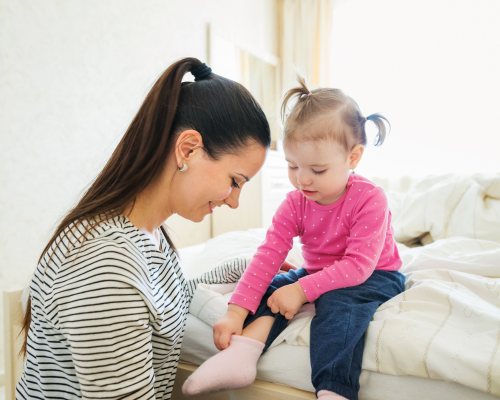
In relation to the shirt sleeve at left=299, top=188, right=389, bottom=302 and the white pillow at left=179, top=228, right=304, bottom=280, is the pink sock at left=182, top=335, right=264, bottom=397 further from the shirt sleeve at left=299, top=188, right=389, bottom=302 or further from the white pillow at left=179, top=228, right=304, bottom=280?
the white pillow at left=179, top=228, right=304, bottom=280

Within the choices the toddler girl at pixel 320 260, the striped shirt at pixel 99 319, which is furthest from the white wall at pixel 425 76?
the striped shirt at pixel 99 319

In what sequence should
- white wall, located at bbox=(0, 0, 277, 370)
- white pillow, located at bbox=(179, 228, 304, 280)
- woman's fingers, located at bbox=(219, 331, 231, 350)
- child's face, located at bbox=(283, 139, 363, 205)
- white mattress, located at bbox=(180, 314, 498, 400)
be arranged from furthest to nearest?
1. white wall, located at bbox=(0, 0, 277, 370)
2. white pillow, located at bbox=(179, 228, 304, 280)
3. child's face, located at bbox=(283, 139, 363, 205)
4. woman's fingers, located at bbox=(219, 331, 231, 350)
5. white mattress, located at bbox=(180, 314, 498, 400)

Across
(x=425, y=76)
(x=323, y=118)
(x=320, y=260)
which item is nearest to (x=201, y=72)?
(x=323, y=118)

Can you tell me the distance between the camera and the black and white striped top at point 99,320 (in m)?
0.53

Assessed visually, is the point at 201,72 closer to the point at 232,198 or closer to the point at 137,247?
the point at 232,198

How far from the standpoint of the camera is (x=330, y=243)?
0.94 m

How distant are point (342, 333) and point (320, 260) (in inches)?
10.8

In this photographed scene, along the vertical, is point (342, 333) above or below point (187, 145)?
below

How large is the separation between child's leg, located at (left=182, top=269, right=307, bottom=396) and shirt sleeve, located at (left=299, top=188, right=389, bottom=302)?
0.35 ft

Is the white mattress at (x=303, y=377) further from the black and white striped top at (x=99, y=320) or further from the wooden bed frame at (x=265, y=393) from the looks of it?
the black and white striped top at (x=99, y=320)

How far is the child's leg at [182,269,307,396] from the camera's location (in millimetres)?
667

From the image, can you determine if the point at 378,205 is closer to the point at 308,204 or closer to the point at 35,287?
the point at 308,204

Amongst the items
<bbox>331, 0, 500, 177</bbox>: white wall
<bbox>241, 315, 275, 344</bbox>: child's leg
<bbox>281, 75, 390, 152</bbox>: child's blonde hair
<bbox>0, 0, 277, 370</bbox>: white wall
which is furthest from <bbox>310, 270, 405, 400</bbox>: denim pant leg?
<bbox>331, 0, 500, 177</bbox>: white wall

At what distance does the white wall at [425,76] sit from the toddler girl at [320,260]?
7.60 ft
